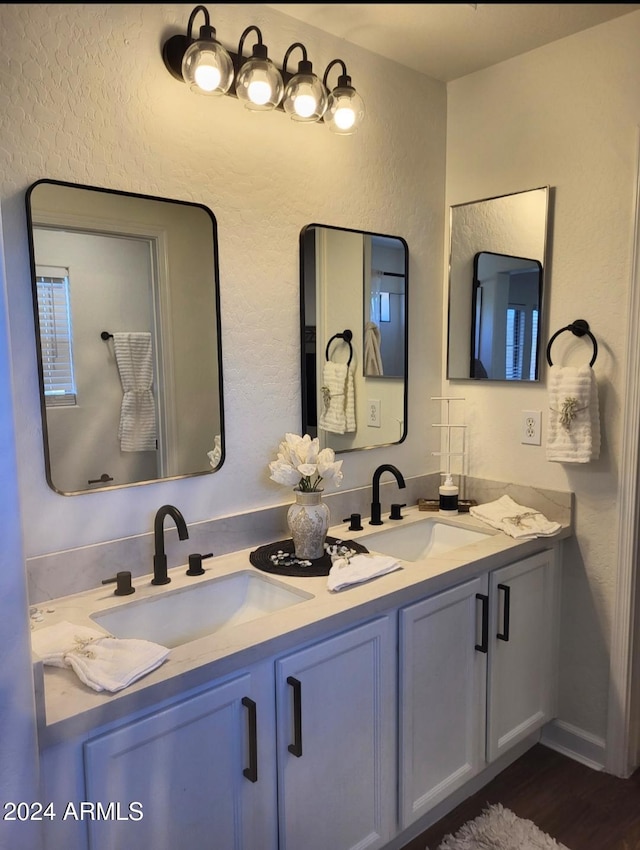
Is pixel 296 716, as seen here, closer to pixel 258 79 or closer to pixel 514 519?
pixel 514 519

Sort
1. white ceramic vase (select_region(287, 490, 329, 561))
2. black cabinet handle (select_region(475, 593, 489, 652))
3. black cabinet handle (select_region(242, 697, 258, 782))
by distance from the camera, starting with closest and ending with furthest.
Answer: black cabinet handle (select_region(242, 697, 258, 782)) < white ceramic vase (select_region(287, 490, 329, 561)) < black cabinet handle (select_region(475, 593, 489, 652))

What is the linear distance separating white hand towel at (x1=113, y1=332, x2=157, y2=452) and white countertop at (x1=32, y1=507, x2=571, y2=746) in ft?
1.23

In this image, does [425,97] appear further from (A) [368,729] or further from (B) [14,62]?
(A) [368,729]

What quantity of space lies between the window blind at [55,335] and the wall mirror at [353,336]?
2.45 ft

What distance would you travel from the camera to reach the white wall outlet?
88.4 inches

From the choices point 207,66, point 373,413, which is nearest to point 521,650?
point 373,413

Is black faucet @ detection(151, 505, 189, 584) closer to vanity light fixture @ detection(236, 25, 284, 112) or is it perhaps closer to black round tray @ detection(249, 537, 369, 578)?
black round tray @ detection(249, 537, 369, 578)

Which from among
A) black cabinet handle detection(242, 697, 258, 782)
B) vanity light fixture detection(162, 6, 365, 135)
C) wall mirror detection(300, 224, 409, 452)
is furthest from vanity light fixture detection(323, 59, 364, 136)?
black cabinet handle detection(242, 697, 258, 782)

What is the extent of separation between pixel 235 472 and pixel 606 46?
1.76 metres

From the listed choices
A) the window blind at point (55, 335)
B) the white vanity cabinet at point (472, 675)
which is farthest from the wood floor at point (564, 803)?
the window blind at point (55, 335)

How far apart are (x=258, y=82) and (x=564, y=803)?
234 cm

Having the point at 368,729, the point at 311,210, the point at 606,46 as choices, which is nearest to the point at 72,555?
the point at 368,729

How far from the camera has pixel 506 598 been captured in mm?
1970

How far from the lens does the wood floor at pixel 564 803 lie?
1.86 metres
